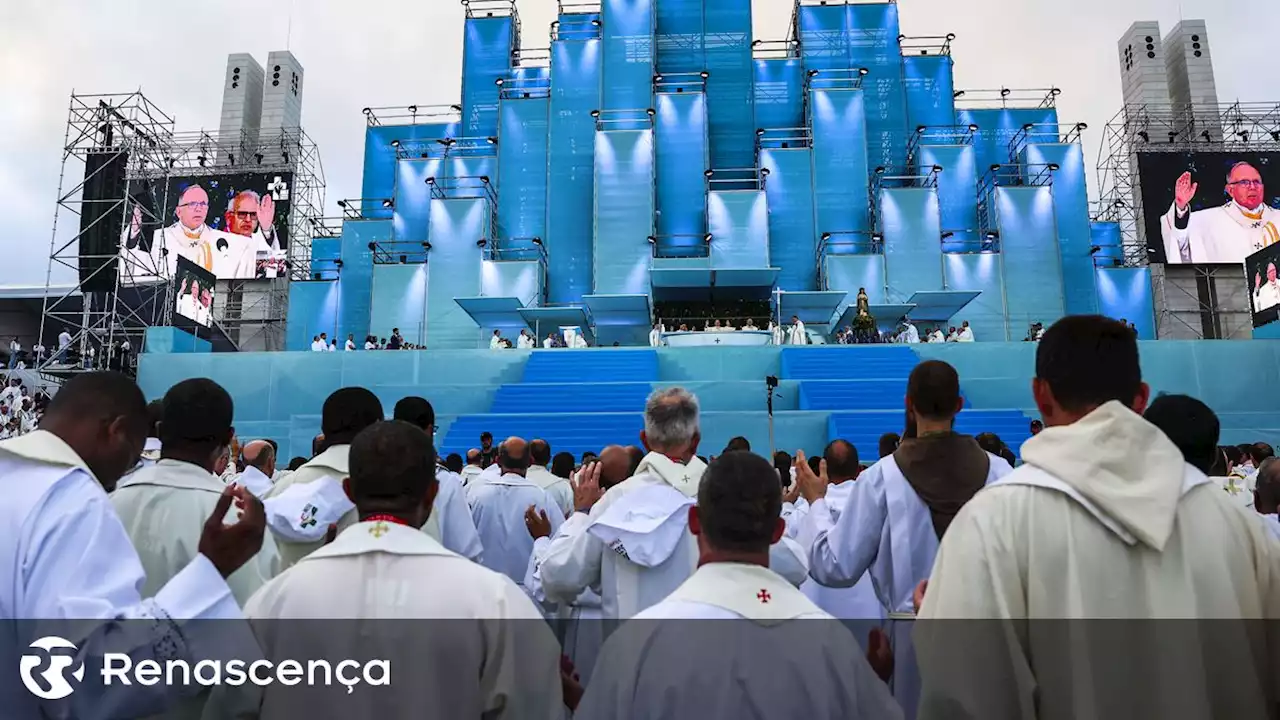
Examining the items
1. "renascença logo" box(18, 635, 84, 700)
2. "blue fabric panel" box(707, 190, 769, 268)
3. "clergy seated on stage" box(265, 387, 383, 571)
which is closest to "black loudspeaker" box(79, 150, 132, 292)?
"blue fabric panel" box(707, 190, 769, 268)

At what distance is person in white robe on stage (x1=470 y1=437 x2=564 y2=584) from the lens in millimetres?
5746

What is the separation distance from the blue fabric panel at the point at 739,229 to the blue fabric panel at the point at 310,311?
14.4 m

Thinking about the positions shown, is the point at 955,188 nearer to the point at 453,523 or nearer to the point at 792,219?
the point at 792,219

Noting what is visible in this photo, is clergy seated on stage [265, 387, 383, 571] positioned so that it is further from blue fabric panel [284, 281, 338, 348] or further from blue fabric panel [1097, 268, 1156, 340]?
blue fabric panel [1097, 268, 1156, 340]

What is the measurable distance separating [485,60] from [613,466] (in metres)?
32.1

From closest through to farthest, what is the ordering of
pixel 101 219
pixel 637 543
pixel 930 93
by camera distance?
1. pixel 637 543
2. pixel 101 219
3. pixel 930 93

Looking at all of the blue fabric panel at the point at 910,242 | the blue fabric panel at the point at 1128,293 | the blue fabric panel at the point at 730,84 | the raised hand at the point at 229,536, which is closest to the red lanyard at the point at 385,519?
the raised hand at the point at 229,536

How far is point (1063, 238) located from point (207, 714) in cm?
3245

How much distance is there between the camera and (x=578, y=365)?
784 inches

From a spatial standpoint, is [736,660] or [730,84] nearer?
[736,660]

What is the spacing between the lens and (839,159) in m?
29.5

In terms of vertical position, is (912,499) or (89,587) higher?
(912,499)

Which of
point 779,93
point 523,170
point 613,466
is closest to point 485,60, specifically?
point 523,170

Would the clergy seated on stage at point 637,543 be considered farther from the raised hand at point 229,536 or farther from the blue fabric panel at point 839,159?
the blue fabric panel at point 839,159
